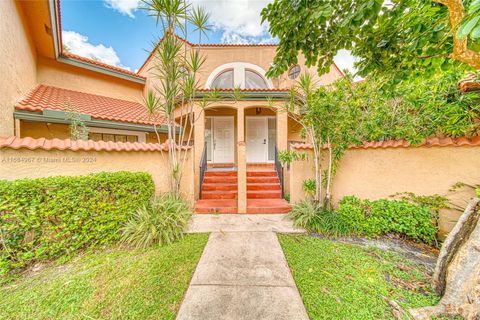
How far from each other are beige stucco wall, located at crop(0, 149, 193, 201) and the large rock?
516 centimetres

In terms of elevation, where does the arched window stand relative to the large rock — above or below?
above

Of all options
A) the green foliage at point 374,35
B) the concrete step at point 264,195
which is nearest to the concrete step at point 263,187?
the concrete step at point 264,195

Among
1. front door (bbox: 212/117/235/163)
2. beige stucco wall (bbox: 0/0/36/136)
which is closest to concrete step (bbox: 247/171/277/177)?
front door (bbox: 212/117/235/163)

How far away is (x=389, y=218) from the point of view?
3.47 metres

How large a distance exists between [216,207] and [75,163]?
3359 millimetres

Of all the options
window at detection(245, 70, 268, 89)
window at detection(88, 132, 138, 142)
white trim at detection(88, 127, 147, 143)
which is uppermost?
window at detection(245, 70, 268, 89)

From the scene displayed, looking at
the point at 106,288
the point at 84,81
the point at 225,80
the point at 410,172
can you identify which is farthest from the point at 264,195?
the point at 84,81

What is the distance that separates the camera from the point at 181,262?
2.74 metres

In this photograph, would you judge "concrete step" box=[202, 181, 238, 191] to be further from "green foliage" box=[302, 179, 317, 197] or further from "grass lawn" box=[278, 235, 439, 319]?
"grass lawn" box=[278, 235, 439, 319]

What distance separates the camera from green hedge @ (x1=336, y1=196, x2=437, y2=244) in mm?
3287

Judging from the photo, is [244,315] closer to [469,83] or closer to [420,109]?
[420,109]

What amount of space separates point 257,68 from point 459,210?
916 cm

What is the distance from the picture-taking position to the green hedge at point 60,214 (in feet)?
8.20

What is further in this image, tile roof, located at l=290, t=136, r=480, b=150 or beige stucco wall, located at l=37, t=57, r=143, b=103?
beige stucco wall, located at l=37, t=57, r=143, b=103
